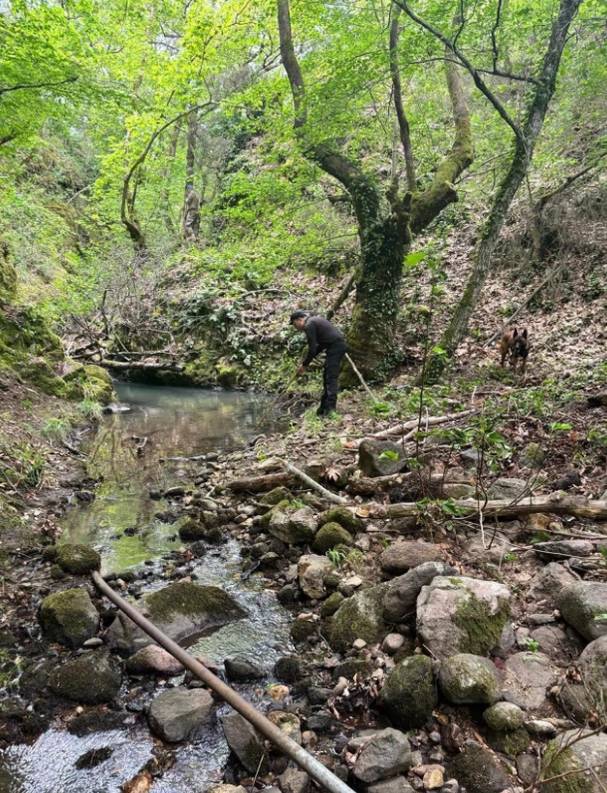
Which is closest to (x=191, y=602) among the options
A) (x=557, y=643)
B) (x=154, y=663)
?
(x=154, y=663)

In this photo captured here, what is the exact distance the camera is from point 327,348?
843cm

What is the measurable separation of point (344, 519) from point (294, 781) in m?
2.47

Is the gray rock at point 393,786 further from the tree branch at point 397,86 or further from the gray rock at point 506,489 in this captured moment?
the tree branch at point 397,86

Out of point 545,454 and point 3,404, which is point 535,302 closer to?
point 545,454

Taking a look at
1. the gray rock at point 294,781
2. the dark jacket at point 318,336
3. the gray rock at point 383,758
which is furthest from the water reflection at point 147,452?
the gray rock at point 383,758

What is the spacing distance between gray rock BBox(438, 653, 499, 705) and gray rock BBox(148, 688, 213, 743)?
53.3 inches

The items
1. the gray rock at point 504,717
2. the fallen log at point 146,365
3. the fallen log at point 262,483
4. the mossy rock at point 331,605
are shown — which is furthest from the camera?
the fallen log at point 146,365

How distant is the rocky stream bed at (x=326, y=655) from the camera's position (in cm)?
239

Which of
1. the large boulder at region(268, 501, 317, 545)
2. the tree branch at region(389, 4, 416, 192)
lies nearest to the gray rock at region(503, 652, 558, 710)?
the large boulder at region(268, 501, 317, 545)

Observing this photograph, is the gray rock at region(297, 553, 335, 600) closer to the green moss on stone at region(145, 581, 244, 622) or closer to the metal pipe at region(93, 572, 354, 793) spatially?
the green moss on stone at region(145, 581, 244, 622)

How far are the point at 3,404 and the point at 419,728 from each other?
708cm

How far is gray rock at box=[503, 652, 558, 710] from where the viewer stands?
254cm

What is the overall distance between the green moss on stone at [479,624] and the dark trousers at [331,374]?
5.50 metres

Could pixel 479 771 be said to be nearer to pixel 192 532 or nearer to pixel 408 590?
pixel 408 590
